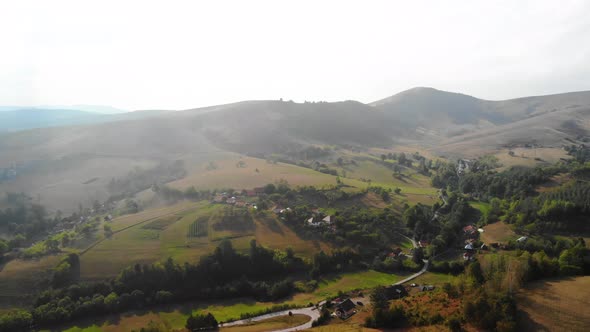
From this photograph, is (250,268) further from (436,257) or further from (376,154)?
(376,154)

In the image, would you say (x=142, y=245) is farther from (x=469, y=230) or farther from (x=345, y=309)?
(x=469, y=230)

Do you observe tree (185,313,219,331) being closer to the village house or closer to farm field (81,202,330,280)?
farm field (81,202,330,280)

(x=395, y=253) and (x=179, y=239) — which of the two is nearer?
(x=395, y=253)

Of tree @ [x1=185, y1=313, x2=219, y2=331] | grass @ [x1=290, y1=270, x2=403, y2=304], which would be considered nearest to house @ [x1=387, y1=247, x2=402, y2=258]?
grass @ [x1=290, y1=270, x2=403, y2=304]

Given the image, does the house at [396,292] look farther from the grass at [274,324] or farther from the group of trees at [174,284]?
the group of trees at [174,284]

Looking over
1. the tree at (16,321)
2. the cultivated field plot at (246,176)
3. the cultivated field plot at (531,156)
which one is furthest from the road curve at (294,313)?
the cultivated field plot at (531,156)

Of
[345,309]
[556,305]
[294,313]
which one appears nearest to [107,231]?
[294,313]
